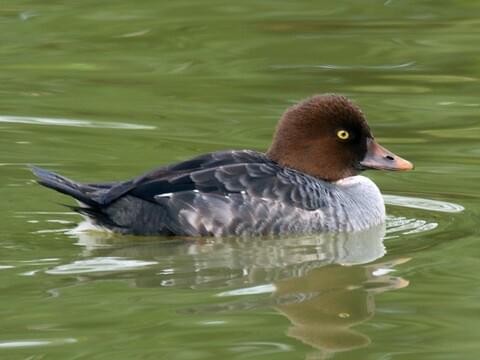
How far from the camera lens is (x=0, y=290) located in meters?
9.88

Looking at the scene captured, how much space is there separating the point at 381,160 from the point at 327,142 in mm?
463

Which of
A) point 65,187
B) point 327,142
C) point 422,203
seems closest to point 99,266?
point 65,187

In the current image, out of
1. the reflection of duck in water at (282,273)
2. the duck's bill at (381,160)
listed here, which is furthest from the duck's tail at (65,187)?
the duck's bill at (381,160)

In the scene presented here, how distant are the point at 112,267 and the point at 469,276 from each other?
233 cm

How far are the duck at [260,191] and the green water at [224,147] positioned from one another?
158 millimetres

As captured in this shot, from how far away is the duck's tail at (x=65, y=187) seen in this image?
1143 cm

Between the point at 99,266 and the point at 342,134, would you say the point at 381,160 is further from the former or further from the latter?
the point at 99,266

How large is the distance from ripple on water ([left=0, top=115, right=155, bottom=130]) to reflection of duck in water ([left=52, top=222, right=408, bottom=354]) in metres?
3.60

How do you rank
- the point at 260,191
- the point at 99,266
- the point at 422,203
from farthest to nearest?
1. the point at 422,203
2. the point at 260,191
3. the point at 99,266

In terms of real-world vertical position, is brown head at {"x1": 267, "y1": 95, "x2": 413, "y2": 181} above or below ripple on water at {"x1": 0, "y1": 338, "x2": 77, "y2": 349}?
above

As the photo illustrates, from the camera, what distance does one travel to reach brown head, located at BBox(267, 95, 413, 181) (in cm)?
1223

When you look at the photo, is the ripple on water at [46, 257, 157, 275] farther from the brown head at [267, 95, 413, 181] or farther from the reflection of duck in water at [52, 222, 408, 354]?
the brown head at [267, 95, 413, 181]

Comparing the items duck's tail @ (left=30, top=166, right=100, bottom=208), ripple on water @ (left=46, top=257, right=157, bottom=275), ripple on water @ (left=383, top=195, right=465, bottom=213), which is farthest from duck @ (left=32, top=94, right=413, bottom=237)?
ripple on water @ (left=46, top=257, right=157, bottom=275)

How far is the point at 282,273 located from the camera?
1069 cm
